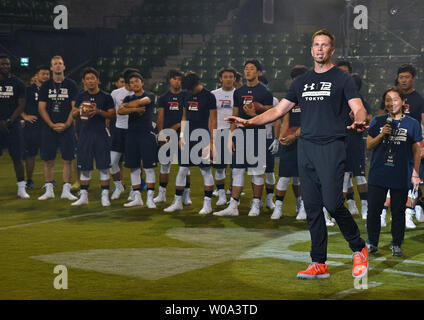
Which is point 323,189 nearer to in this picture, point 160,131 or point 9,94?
point 160,131

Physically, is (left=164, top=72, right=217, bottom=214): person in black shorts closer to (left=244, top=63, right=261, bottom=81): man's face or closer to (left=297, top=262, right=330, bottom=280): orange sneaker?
(left=244, top=63, right=261, bottom=81): man's face

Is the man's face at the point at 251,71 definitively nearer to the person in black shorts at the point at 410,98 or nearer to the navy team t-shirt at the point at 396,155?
the person in black shorts at the point at 410,98

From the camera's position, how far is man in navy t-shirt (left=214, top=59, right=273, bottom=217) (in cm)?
956

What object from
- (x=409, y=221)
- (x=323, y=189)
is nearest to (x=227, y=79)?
(x=409, y=221)

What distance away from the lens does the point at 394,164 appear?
23.3ft

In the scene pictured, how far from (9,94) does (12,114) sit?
13.8 inches

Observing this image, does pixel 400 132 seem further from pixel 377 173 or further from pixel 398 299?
pixel 398 299

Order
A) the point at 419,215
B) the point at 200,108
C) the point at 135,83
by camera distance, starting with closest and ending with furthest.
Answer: the point at 419,215 → the point at 200,108 → the point at 135,83

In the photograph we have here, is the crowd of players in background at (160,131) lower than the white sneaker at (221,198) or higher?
higher

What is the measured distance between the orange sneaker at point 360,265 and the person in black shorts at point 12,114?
7.08 metres

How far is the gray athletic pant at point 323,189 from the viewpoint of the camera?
19.1 feet

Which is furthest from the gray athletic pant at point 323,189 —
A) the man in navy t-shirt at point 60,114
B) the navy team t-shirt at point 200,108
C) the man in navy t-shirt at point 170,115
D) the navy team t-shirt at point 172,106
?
the man in navy t-shirt at point 60,114

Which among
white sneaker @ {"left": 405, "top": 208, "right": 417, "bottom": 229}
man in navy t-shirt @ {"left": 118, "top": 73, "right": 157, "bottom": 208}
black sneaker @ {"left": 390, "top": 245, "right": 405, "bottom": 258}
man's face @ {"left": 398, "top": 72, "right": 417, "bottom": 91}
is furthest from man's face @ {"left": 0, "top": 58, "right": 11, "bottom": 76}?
black sneaker @ {"left": 390, "top": 245, "right": 405, "bottom": 258}

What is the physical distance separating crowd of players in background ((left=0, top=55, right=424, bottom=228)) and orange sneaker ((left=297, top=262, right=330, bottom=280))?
10.3 ft
